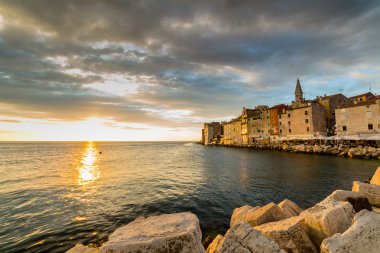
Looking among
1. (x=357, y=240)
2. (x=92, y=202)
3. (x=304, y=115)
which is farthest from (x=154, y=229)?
(x=304, y=115)

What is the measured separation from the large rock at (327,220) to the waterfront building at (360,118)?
159 feet

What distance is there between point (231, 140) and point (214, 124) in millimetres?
35668

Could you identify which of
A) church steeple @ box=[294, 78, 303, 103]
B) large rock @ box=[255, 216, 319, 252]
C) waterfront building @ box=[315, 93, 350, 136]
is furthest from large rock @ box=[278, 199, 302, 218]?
church steeple @ box=[294, 78, 303, 103]

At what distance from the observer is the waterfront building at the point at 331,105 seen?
204ft

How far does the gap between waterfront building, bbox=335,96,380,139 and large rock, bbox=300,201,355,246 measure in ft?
159

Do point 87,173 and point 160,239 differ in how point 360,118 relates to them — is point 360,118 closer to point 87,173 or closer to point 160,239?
point 87,173

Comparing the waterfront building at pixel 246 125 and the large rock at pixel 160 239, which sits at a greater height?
the waterfront building at pixel 246 125

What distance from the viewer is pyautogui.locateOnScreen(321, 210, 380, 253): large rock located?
376 cm

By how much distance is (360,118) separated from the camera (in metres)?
47.2

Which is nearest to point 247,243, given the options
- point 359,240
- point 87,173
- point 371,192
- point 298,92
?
point 359,240

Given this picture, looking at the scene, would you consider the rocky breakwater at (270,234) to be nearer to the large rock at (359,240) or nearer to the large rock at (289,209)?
the large rock at (359,240)

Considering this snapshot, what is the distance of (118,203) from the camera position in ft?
44.6

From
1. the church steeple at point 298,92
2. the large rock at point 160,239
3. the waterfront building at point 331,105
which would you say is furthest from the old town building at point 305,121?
the large rock at point 160,239

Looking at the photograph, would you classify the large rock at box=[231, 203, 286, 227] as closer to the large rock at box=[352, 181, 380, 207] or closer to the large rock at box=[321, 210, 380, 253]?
the large rock at box=[321, 210, 380, 253]
